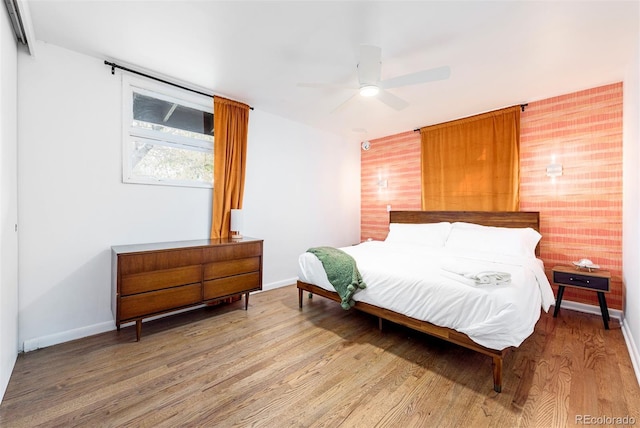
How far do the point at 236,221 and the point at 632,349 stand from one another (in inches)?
154

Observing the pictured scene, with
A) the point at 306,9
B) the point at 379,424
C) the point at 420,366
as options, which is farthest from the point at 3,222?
the point at 420,366

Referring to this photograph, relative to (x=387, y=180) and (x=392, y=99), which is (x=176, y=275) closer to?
(x=392, y=99)

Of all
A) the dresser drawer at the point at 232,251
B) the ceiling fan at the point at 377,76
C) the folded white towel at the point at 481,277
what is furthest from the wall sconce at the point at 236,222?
the folded white towel at the point at 481,277

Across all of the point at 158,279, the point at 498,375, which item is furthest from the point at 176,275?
the point at 498,375

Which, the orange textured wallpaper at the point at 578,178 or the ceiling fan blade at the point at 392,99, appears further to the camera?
the orange textured wallpaper at the point at 578,178

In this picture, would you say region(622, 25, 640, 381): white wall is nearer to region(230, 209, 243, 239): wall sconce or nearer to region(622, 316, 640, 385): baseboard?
region(622, 316, 640, 385): baseboard

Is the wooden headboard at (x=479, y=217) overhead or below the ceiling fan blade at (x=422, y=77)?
below

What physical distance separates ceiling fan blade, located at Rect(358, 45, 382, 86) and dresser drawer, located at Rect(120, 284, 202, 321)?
100 inches

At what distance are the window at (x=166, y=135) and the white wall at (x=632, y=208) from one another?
419 cm

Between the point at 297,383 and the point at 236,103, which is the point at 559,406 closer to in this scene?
the point at 297,383

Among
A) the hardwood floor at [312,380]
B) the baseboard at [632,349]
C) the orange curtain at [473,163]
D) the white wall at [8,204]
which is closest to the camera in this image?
the hardwood floor at [312,380]

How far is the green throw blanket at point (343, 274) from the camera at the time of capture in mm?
2615

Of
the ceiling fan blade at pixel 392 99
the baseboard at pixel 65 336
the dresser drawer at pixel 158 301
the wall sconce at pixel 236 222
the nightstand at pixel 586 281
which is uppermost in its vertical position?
the ceiling fan blade at pixel 392 99

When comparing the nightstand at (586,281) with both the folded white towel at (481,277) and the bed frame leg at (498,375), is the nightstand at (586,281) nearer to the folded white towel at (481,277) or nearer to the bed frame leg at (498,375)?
the folded white towel at (481,277)
